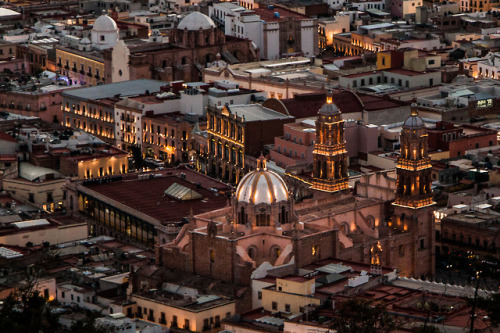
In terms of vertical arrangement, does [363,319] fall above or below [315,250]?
above

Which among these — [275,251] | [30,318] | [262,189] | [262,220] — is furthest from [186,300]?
[30,318]

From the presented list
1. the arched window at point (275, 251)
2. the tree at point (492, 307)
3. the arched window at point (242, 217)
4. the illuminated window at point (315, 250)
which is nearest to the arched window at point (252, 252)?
the arched window at point (275, 251)

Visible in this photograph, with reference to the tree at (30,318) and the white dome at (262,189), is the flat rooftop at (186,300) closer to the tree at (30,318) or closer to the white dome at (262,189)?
the white dome at (262,189)

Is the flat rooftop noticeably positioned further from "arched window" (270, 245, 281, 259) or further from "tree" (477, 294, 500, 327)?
"tree" (477, 294, 500, 327)

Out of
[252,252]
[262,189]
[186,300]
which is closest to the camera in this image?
[186,300]

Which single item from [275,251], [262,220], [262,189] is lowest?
[275,251]

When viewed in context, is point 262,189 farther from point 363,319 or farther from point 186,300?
point 363,319

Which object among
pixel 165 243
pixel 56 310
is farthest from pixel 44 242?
pixel 56 310

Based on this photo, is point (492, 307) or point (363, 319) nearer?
point (492, 307)
